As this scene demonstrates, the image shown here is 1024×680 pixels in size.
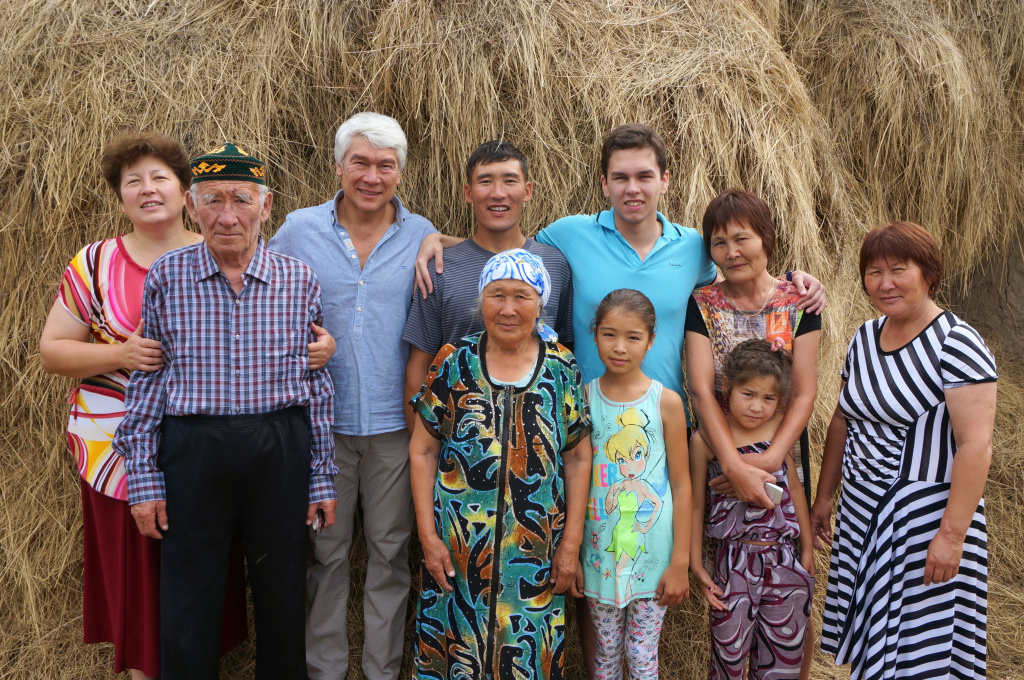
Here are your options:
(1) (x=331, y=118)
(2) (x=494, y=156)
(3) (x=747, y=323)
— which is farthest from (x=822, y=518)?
(1) (x=331, y=118)

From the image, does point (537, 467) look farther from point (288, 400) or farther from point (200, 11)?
point (200, 11)

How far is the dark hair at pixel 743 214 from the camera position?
2.42 m

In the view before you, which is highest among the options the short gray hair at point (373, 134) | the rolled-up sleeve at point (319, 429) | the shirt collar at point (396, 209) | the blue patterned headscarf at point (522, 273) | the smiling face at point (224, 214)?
the short gray hair at point (373, 134)

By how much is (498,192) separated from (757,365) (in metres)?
1.08

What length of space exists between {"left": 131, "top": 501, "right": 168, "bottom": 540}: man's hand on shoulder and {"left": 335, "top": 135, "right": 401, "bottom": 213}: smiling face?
123 centimetres

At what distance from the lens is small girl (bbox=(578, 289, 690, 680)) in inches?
90.6

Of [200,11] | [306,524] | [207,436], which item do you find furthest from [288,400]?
[200,11]

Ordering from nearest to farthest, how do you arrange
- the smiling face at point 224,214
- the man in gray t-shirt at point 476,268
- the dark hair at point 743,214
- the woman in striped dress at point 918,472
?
the woman in striped dress at point 918,472, the smiling face at point 224,214, the dark hair at point 743,214, the man in gray t-shirt at point 476,268

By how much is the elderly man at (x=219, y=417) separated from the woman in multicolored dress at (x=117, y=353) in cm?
19

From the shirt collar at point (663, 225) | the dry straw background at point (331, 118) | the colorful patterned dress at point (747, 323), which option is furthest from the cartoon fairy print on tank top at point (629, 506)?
the dry straw background at point (331, 118)

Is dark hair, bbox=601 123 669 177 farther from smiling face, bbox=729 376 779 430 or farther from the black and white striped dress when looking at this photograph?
the black and white striped dress

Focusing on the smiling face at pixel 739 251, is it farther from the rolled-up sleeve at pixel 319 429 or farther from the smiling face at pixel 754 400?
the rolled-up sleeve at pixel 319 429

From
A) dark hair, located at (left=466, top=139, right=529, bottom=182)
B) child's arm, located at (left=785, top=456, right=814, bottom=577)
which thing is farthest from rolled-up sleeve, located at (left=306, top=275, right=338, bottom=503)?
child's arm, located at (left=785, top=456, right=814, bottom=577)

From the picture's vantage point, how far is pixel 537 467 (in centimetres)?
221
